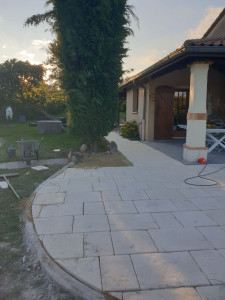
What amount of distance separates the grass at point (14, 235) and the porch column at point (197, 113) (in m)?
4.18

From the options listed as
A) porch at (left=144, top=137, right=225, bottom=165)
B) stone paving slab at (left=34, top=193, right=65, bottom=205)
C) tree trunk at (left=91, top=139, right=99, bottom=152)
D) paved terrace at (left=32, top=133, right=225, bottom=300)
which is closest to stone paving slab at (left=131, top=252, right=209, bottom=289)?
paved terrace at (left=32, top=133, right=225, bottom=300)

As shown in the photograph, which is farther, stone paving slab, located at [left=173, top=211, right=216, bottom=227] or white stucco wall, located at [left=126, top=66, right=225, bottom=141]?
white stucco wall, located at [left=126, top=66, right=225, bottom=141]

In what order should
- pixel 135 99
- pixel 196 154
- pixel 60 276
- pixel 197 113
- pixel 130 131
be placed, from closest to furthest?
pixel 60 276
pixel 197 113
pixel 196 154
pixel 130 131
pixel 135 99

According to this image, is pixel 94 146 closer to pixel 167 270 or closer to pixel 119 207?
pixel 119 207

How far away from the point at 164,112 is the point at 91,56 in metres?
4.98

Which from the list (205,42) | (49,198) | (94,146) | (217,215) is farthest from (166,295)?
(94,146)

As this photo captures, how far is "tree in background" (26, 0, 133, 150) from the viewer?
7.58 m

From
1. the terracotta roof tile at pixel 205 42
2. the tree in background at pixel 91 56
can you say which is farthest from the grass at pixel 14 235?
the terracotta roof tile at pixel 205 42

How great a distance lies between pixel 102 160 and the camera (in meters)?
7.62

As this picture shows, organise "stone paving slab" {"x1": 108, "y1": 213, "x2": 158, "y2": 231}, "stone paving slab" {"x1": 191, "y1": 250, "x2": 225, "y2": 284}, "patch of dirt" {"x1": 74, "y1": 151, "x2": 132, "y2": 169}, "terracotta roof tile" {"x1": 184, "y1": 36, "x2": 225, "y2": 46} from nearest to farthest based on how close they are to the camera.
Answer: "stone paving slab" {"x1": 191, "y1": 250, "x2": 225, "y2": 284} → "stone paving slab" {"x1": 108, "y1": 213, "x2": 158, "y2": 231} → "terracotta roof tile" {"x1": 184, "y1": 36, "x2": 225, "y2": 46} → "patch of dirt" {"x1": 74, "y1": 151, "x2": 132, "y2": 169}

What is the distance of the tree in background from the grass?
3.16 m

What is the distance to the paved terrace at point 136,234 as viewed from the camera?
2297mm

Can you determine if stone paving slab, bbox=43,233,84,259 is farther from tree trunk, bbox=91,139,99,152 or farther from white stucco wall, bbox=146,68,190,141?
white stucco wall, bbox=146,68,190,141

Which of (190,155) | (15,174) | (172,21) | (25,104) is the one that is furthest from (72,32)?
(25,104)
